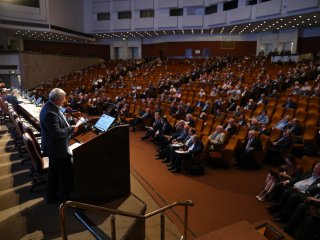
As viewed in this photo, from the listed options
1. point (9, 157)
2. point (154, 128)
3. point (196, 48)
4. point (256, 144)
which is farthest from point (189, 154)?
point (196, 48)

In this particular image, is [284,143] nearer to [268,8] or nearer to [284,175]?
[284,175]

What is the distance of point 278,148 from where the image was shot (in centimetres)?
619

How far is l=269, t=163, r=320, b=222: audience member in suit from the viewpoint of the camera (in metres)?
3.86

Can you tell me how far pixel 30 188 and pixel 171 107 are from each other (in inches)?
257

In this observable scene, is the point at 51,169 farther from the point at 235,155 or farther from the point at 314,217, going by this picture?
the point at 235,155

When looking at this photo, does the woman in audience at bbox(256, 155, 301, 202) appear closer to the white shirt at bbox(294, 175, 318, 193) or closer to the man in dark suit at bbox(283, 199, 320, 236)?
the white shirt at bbox(294, 175, 318, 193)

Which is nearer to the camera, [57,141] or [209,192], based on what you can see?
[57,141]

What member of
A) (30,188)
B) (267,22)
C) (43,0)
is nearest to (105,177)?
(30,188)

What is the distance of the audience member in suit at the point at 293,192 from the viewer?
152 inches

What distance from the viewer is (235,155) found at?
6434mm

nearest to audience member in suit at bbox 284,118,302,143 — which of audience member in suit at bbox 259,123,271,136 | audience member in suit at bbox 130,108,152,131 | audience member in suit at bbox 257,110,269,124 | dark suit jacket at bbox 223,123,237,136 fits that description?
audience member in suit at bbox 259,123,271,136

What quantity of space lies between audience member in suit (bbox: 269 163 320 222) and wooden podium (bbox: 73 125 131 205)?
2397mm

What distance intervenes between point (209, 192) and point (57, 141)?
300cm

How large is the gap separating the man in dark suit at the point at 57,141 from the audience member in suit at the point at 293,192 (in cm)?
309
